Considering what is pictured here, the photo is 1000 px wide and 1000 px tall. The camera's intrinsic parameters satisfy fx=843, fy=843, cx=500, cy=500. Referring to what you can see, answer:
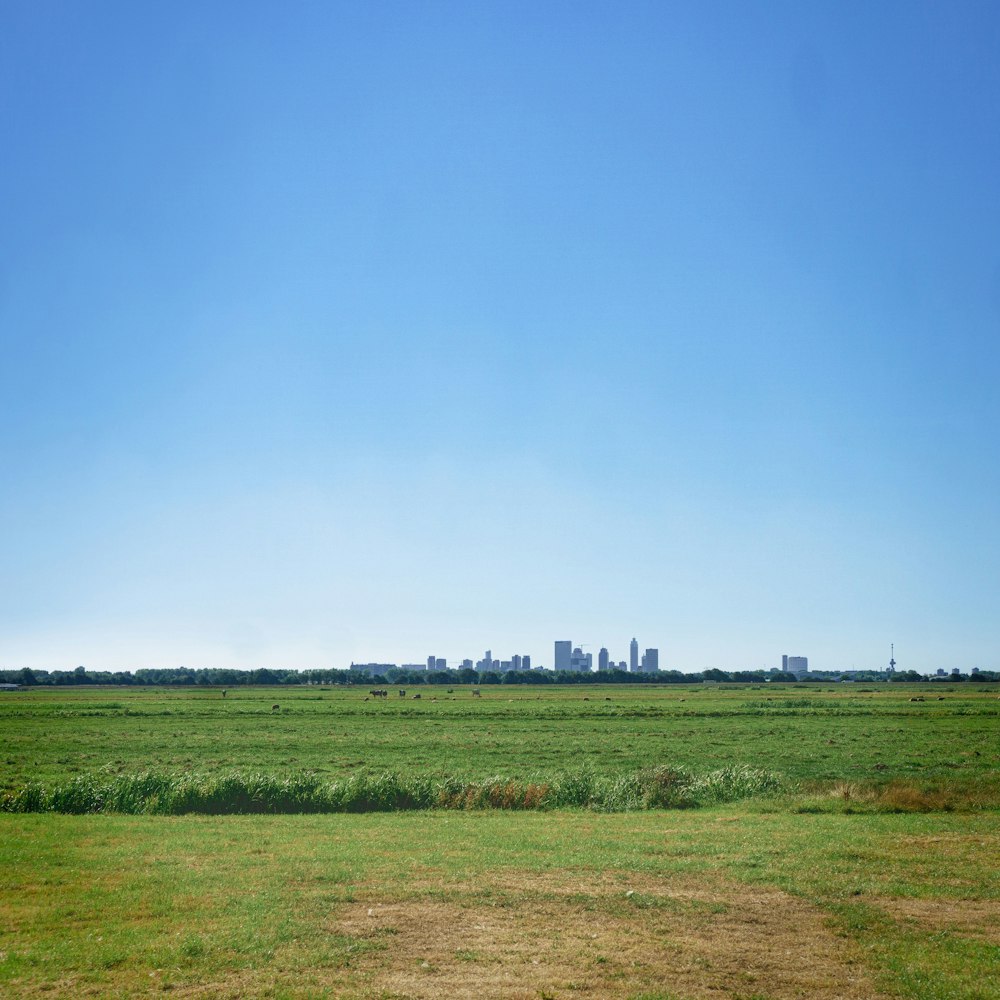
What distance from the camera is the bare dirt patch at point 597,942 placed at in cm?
1134

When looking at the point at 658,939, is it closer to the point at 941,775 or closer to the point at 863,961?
the point at 863,961

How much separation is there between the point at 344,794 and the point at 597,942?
19516 millimetres

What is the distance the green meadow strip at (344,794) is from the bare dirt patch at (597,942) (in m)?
14.4

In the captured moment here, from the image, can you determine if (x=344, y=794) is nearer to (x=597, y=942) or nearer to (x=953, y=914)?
(x=597, y=942)

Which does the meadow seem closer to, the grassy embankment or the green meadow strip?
the green meadow strip

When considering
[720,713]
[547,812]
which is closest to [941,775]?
[547,812]

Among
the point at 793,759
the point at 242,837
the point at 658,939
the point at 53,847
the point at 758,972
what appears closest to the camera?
the point at 758,972

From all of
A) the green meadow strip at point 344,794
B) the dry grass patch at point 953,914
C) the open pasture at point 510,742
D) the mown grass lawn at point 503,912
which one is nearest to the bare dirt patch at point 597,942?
the mown grass lawn at point 503,912

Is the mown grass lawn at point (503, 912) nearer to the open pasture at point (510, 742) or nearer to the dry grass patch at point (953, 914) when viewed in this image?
the dry grass patch at point (953, 914)

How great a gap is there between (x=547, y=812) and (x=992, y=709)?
313ft

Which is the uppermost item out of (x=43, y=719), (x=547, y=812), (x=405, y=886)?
(x=405, y=886)

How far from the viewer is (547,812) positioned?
29.3 meters

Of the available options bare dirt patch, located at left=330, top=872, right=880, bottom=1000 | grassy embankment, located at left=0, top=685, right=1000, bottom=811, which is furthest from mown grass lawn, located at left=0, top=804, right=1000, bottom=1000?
grassy embankment, located at left=0, top=685, right=1000, bottom=811

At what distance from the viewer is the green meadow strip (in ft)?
97.1
